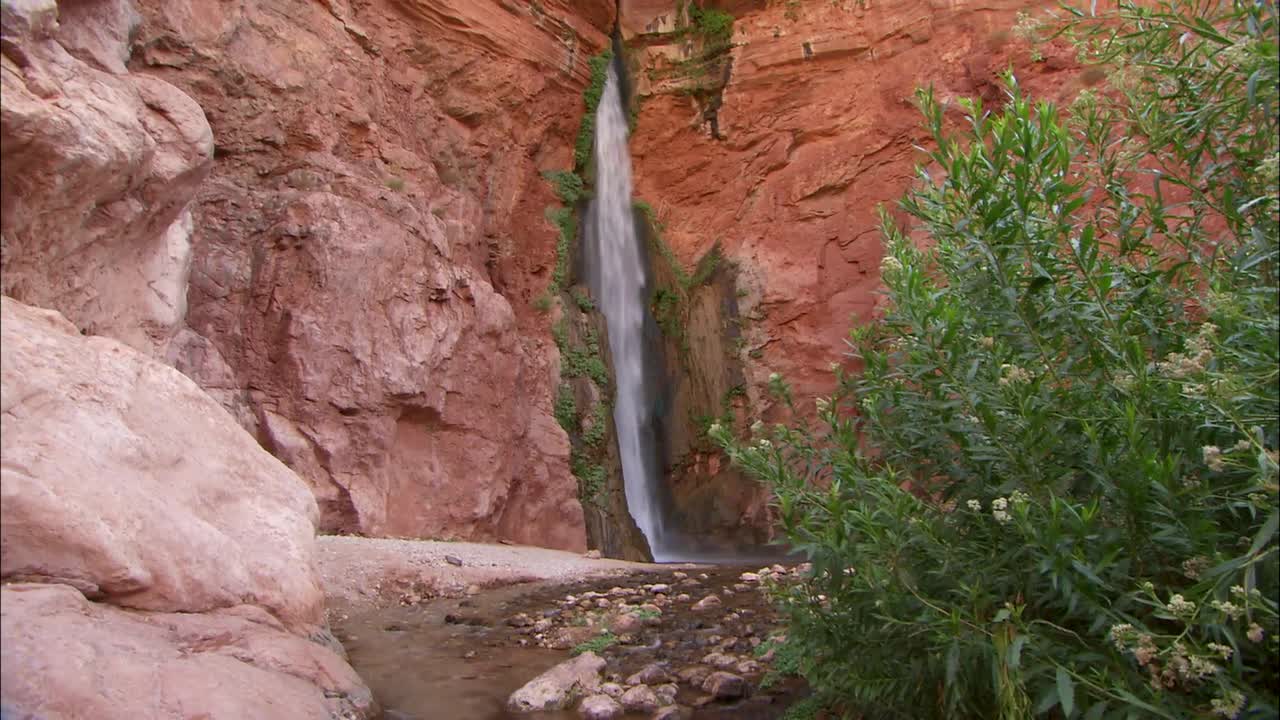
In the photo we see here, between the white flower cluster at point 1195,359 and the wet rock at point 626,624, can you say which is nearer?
the white flower cluster at point 1195,359

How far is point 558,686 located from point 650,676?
0.60 m

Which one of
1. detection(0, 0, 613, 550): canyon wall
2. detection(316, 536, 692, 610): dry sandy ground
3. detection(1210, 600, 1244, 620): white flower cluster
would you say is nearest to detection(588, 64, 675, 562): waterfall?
detection(0, 0, 613, 550): canyon wall

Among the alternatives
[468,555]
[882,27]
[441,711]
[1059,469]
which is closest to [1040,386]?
[1059,469]

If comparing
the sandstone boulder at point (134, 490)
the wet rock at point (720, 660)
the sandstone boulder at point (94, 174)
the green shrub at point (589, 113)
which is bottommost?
the wet rock at point (720, 660)

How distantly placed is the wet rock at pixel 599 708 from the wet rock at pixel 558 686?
0.59ft

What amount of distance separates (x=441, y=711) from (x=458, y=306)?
8390 mm

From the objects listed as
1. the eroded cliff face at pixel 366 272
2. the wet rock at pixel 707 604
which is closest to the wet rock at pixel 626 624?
the wet rock at pixel 707 604

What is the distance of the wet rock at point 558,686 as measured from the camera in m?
5.08

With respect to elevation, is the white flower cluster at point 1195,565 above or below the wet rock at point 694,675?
above

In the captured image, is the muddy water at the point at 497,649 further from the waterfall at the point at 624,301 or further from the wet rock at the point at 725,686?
the waterfall at the point at 624,301

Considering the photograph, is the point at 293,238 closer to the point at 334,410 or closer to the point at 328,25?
the point at 334,410

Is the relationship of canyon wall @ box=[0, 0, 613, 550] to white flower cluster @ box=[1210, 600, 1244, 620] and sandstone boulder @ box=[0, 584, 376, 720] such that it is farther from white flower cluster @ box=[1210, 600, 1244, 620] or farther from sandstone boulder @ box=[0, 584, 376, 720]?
white flower cluster @ box=[1210, 600, 1244, 620]

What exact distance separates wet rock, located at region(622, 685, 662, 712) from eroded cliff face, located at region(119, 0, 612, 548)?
6.45 m

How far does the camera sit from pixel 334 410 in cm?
1105
